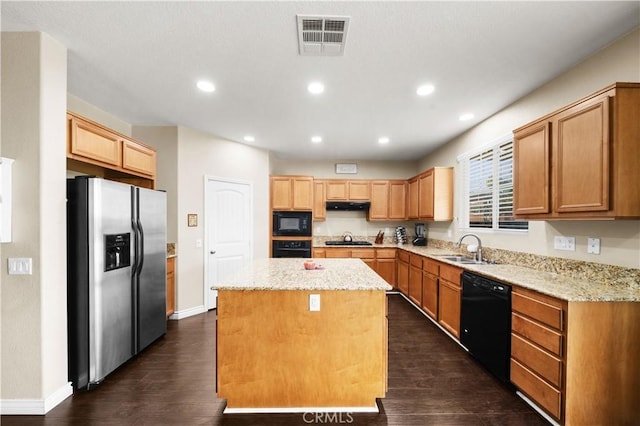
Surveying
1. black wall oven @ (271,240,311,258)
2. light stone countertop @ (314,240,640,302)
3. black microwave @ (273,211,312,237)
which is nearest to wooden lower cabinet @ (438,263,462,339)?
light stone countertop @ (314,240,640,302)

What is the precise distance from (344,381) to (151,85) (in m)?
3.17

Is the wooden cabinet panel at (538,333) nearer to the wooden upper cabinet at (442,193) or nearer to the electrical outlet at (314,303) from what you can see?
the electrical outlet at (314,303)

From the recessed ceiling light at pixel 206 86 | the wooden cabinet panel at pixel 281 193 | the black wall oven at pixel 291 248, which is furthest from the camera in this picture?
the wooden cabinet panel at pixel 281 193

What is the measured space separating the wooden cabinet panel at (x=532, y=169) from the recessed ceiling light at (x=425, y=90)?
899 mm

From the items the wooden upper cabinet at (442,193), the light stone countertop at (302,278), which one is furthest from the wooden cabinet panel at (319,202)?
the light stone countertop at (302,278)

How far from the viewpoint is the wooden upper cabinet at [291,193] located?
5391mm

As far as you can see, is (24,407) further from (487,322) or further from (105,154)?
(487,322)

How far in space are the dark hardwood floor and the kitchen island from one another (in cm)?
11

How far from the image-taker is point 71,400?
7.09ft

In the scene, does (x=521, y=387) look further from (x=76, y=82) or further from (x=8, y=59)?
(x=76, y=82)

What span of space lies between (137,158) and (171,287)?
1806 millimetres

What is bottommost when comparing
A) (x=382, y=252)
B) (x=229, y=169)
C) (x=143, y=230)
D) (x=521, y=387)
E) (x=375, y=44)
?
(x=521, y=387)

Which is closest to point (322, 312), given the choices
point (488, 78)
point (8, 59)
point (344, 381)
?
point (344, 381)

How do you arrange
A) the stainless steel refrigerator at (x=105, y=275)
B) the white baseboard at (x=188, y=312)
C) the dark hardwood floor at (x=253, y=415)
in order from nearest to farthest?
1. the dark hardwood floor at (x=253, y=415)
2. the stainless steel refrigerator at (x=105, y=275)
3. the white baseboard at (x=188, y=312)
